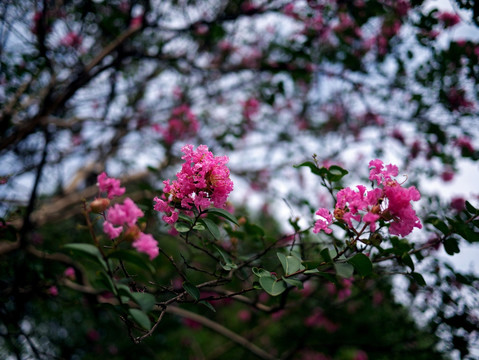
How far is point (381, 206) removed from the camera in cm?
103

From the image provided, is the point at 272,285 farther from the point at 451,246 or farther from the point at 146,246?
the point at 451,246

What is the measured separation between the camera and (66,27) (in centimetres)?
301

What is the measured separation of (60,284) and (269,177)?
363 centimetres

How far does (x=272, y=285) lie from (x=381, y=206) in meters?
0.43

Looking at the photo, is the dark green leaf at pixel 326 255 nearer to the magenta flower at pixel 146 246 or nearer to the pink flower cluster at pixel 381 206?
the pink flower cluster at pixel 381 206

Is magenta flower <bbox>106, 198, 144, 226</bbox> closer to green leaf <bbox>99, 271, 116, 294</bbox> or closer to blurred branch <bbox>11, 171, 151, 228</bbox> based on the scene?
green leaf <bbox>99, 271, 116, 294</bbox>

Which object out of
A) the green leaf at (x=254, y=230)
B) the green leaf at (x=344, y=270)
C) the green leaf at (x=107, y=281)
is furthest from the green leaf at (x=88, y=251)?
the green leaf at (x=254, y=230)

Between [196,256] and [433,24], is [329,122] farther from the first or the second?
[196,256]

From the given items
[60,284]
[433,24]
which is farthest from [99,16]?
[433,24]

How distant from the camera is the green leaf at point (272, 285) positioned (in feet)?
3.07

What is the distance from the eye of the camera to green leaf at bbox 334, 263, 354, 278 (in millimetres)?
861

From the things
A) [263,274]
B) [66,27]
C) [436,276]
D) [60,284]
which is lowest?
[60,284]

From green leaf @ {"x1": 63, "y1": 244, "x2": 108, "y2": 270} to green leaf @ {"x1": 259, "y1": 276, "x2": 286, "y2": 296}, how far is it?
1.45 ft

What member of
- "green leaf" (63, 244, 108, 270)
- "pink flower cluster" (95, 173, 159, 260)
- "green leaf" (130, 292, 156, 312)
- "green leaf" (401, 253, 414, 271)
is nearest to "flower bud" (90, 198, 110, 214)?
"pink flower cluster" (95, 173, 159, 260)
